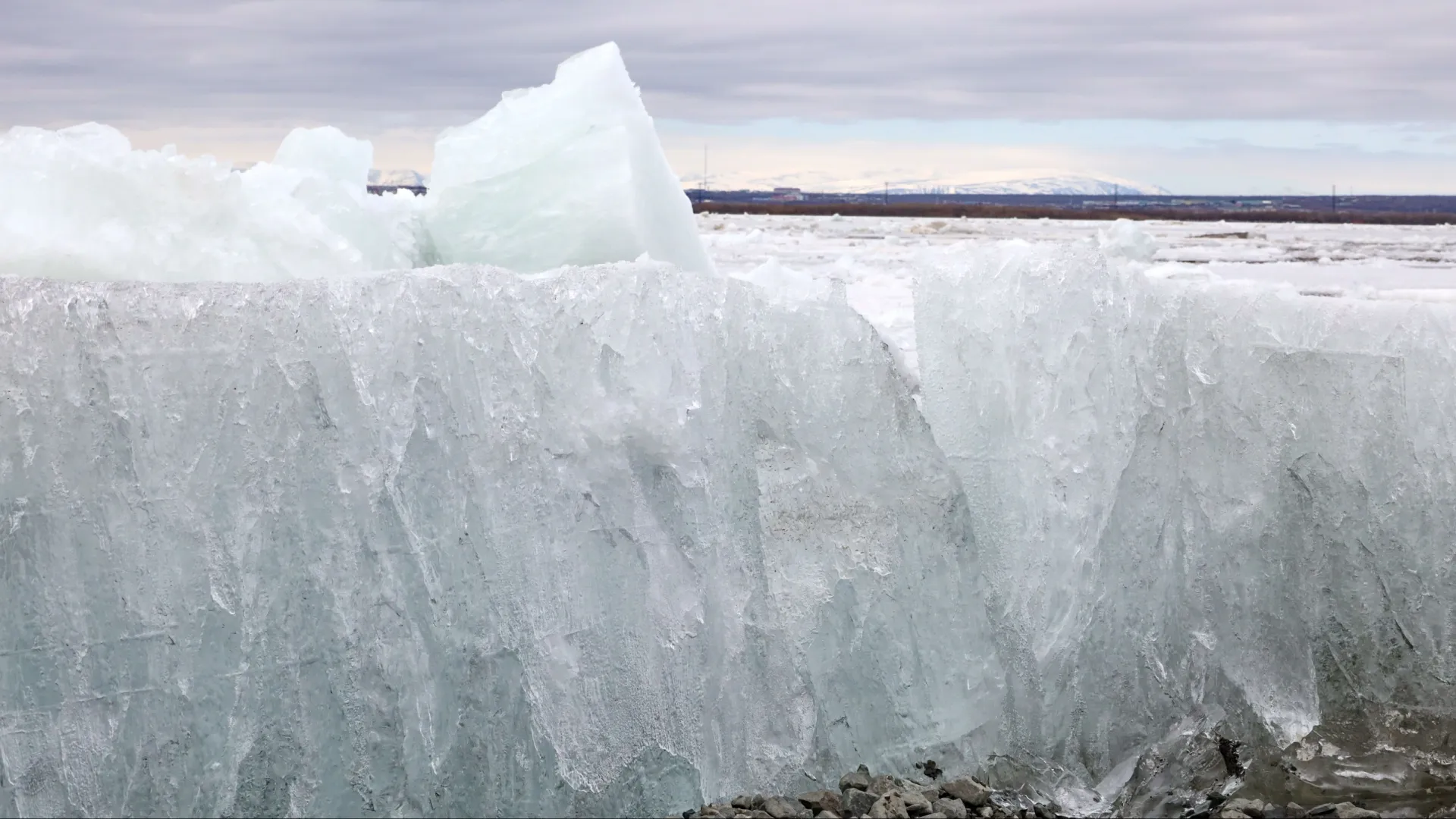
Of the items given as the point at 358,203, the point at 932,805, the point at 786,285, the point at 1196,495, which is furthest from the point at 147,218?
the point at 1196,495

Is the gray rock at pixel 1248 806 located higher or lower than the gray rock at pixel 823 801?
lower

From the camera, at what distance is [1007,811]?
4.65 meters

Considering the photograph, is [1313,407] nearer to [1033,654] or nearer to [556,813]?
[1033,654]

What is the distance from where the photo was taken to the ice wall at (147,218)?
504cm

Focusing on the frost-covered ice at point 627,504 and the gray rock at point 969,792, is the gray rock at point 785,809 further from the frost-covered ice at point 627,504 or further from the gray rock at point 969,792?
the gray rock at point 969,792

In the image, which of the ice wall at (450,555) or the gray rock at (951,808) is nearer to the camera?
the ice wall at (450,555)

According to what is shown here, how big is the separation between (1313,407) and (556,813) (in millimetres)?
3619

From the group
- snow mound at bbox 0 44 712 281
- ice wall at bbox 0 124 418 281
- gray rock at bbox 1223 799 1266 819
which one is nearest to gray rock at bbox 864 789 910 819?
gray rock at bbox 1223 799 1266 819

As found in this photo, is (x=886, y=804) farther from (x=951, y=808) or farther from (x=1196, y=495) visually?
(x=1196, y=495)

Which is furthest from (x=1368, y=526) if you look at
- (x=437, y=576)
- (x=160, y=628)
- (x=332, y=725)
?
(x=160, y=628)

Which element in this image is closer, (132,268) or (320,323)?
(320,323)

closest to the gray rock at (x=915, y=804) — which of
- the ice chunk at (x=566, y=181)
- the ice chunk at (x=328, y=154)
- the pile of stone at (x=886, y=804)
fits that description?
the pile of stone at (x=886, y=804)

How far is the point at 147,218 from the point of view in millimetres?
5398

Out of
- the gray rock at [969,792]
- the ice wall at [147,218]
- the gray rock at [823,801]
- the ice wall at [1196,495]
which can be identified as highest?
the ice wall at [147,218]
